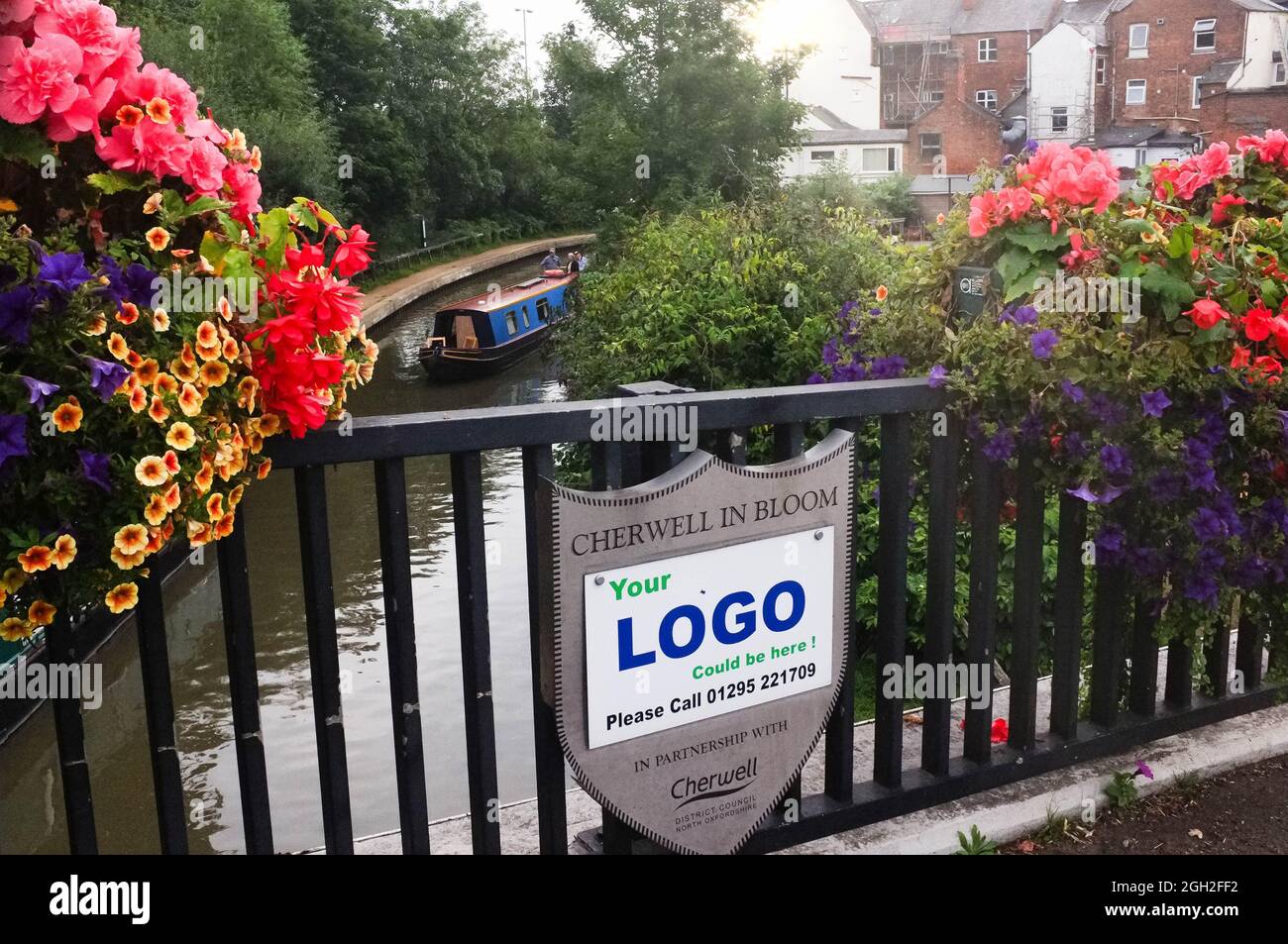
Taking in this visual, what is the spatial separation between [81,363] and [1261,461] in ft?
8.35

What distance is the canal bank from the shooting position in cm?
3231

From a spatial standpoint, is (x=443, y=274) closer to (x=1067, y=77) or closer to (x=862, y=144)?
(x=862, y=144)

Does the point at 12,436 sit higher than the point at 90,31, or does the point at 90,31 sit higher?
the point at 90,31

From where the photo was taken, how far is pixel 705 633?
2.65 m

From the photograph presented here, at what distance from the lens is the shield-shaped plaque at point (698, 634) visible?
Result: 8.20 feet

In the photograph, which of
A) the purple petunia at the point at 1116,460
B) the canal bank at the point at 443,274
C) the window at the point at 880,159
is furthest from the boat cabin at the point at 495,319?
the window at the point at 880,159

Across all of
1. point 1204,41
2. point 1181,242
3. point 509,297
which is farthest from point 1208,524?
point 1204,41

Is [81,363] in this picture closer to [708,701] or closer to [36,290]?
[36,290]

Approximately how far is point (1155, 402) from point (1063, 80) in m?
50.7

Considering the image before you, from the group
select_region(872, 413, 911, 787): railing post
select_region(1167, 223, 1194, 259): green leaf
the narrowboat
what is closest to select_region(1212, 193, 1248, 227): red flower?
select_region(1167, 223, 1194, 259): green leaf

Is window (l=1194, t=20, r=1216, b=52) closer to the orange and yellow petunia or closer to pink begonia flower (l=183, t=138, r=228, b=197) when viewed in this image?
pink begonia flower (l=183, t=138, r=228, b=197)

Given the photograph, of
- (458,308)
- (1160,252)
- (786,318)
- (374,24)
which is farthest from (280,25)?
(1160,252)

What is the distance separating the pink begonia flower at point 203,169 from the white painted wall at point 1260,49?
50120 millimetres

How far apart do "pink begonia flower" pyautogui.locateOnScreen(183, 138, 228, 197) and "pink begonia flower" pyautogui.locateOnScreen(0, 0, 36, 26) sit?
0.30 m
